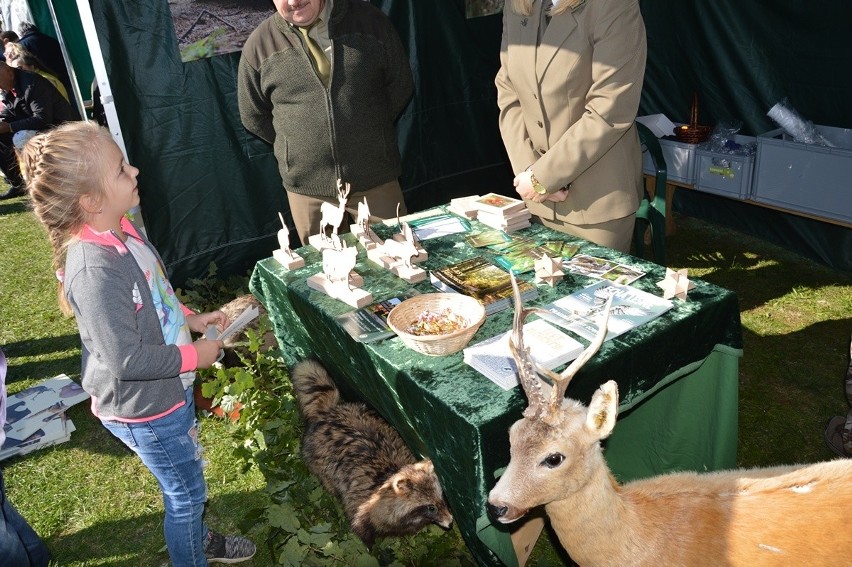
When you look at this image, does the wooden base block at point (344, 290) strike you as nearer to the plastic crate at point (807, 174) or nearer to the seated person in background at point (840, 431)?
the seated person in background at point (840, 431)

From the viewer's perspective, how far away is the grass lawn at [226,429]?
3.37 m

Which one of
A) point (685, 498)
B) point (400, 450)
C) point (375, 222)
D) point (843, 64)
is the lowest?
point (400, 450)

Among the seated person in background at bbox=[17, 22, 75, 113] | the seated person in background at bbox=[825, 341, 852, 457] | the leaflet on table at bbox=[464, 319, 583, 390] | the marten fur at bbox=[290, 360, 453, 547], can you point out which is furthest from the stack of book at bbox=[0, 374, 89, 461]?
the seated person in background at bbox=[17, 22, 75, 113]

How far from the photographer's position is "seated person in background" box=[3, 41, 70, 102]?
834 centimetres

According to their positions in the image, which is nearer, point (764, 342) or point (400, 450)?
point (400, 450)

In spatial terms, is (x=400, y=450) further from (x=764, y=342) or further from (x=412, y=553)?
(x=764, y=342)

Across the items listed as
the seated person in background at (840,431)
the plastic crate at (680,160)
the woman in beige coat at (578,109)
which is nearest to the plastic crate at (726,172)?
the plastic crate at (680,160)

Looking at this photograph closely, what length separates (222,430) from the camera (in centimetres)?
403

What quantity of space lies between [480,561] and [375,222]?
229cm

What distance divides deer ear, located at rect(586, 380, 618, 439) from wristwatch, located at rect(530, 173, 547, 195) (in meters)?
1.71

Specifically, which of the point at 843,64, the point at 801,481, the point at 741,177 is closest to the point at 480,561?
the point at 801,481

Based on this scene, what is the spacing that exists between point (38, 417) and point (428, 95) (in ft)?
13.9

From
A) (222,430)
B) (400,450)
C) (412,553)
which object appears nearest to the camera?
(412,553)

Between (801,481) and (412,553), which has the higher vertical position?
(801,481)
